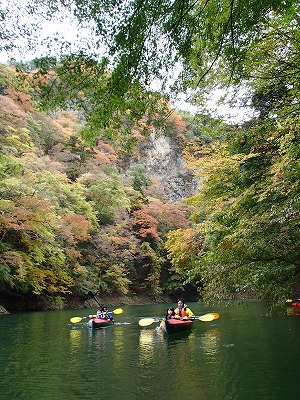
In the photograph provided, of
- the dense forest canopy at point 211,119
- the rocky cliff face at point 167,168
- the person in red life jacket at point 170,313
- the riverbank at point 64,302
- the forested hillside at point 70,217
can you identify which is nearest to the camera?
the dense forest canopy at point 211,119

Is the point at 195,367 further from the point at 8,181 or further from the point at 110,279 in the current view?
the point at 110,279

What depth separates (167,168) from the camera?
4166cm

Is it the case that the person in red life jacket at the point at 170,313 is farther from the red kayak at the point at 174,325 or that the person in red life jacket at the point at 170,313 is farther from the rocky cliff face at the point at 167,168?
the rocky cliff face at the point at 167,168

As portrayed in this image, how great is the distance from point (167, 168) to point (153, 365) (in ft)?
117

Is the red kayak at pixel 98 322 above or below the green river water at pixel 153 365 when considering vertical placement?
above

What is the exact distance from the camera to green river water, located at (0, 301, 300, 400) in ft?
16.8

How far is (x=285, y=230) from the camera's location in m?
6.43

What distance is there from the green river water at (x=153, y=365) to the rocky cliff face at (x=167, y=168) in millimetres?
29570

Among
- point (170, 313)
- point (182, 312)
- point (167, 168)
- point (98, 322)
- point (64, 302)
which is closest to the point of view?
point (170, 313)

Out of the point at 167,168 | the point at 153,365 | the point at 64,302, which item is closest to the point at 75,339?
the point at 153,365

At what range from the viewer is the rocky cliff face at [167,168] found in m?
40.4

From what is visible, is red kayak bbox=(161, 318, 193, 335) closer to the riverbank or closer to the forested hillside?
the riverbank

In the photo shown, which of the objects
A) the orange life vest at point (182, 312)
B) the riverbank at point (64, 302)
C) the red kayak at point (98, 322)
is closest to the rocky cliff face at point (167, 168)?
the riverbank at point (64, 302)

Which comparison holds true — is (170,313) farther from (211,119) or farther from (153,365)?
(211,119)
